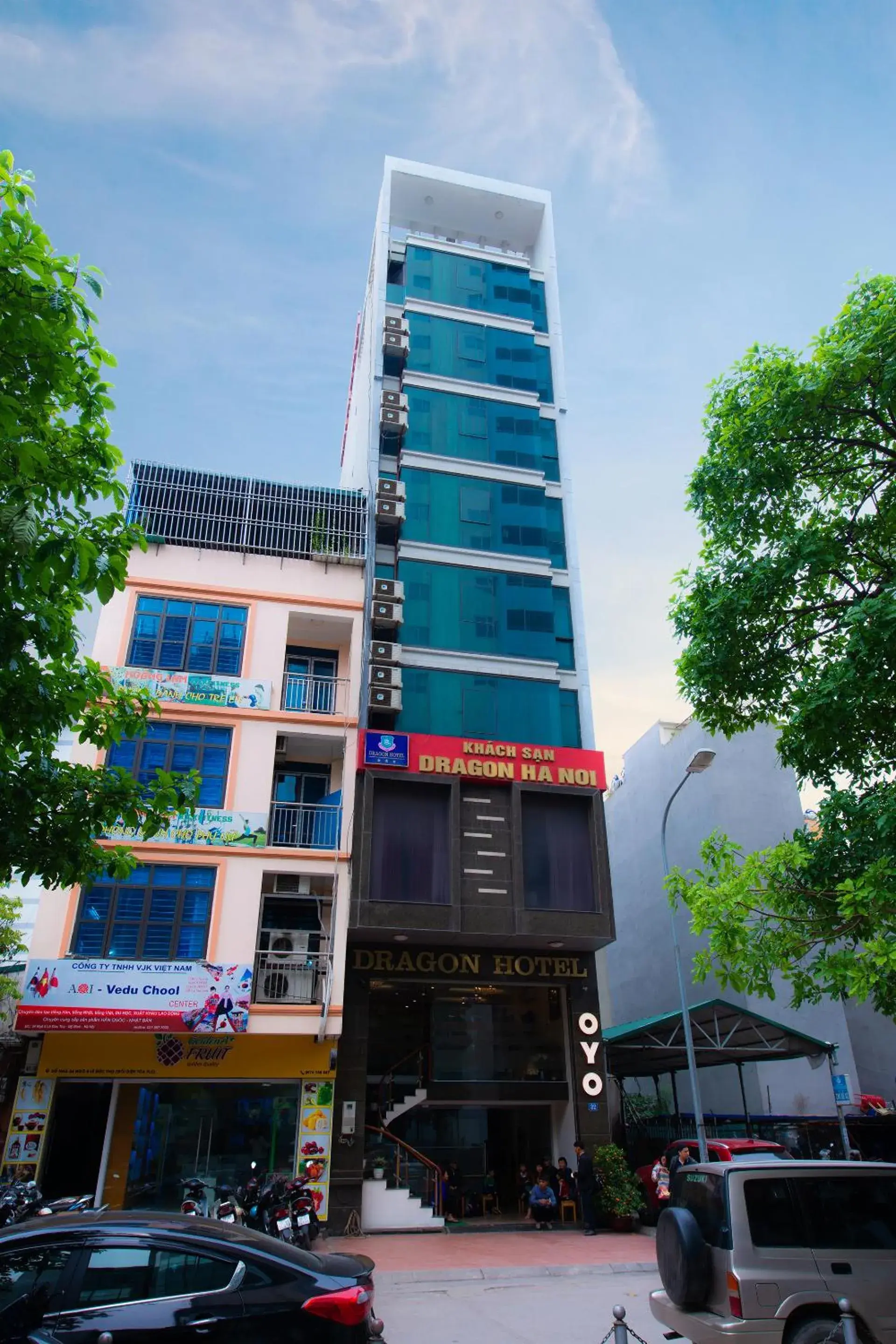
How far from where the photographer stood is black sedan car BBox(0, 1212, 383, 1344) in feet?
16.7

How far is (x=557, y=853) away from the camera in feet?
69.4

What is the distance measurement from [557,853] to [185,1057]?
30.1 ft

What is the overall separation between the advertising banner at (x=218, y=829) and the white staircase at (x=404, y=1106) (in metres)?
6.96

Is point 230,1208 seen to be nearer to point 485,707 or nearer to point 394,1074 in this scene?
point 394,1074

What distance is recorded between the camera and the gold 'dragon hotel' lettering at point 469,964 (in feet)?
65.4

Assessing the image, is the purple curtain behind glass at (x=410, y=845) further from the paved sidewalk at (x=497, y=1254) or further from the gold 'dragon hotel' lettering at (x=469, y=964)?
the paved sidewalk at (x=497, y=1254)

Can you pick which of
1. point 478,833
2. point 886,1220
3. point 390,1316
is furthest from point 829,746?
point 478,833

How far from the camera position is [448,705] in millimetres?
23328

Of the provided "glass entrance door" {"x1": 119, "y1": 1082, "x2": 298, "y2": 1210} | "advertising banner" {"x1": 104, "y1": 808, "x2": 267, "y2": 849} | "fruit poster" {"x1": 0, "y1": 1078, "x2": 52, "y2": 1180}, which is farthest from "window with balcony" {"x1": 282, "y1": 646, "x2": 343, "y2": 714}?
"fruit poster" {"x1": 0, "y1": 1078, "x2": 52, "y2": 1180}

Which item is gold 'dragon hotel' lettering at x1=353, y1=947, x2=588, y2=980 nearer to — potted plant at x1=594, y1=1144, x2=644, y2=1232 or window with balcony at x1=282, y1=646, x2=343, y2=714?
potted plant at x1=594, y1=1144, x2=644, y2=1232

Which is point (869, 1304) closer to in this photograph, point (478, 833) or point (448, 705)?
point (478, 833)

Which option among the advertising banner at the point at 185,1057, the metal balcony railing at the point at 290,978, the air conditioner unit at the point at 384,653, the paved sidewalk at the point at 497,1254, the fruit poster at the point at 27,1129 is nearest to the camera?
the paved sidewalk at the point at 497,1254

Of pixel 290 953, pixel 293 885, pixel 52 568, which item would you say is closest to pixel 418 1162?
pixel 290 953

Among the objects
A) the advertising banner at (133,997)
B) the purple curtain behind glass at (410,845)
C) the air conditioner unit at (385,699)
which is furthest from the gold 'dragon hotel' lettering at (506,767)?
the advertising banner at (133,997)
